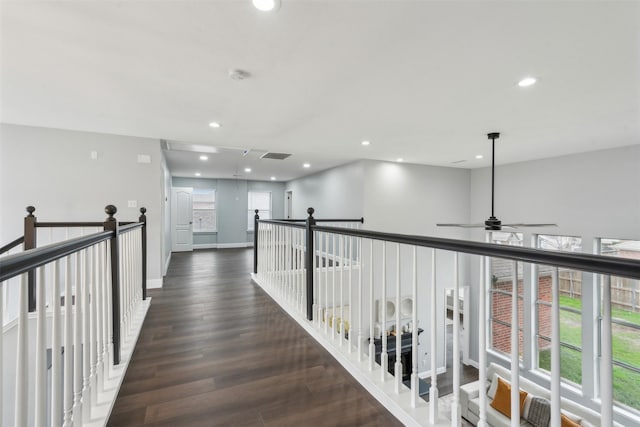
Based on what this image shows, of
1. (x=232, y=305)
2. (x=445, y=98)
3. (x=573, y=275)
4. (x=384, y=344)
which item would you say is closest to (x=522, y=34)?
(x=445, y=98)

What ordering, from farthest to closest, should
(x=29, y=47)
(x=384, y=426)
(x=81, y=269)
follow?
1. (x=29, y=47)
2. (x=384, y=426)
3. (x=81, y=269)

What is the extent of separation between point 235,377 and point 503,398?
5.07 meters

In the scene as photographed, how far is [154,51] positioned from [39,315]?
1813 mm

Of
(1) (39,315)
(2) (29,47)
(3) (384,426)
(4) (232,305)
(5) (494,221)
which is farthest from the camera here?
(5) (494,221)

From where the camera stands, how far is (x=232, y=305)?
11.5 ft

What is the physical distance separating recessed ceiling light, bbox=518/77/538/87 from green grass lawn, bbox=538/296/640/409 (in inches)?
147

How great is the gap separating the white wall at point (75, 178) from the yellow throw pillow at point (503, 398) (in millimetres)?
5888

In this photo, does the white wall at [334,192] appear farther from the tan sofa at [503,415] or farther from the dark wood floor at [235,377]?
the tan sofa at [503,415]

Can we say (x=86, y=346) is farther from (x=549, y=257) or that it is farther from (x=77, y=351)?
(x=549, y=257)

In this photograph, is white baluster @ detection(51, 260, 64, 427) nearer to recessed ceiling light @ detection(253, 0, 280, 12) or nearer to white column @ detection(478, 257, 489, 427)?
recessed ceiling light @ detection(253, 0, 280, 12)

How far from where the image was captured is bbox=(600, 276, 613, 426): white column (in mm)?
861

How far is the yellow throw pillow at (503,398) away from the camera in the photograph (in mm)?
4742

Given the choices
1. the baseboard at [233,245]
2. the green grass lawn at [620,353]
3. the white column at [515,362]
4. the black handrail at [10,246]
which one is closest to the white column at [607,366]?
the white column at [515,362]

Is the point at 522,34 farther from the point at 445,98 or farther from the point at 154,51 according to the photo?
the point at 154,51
